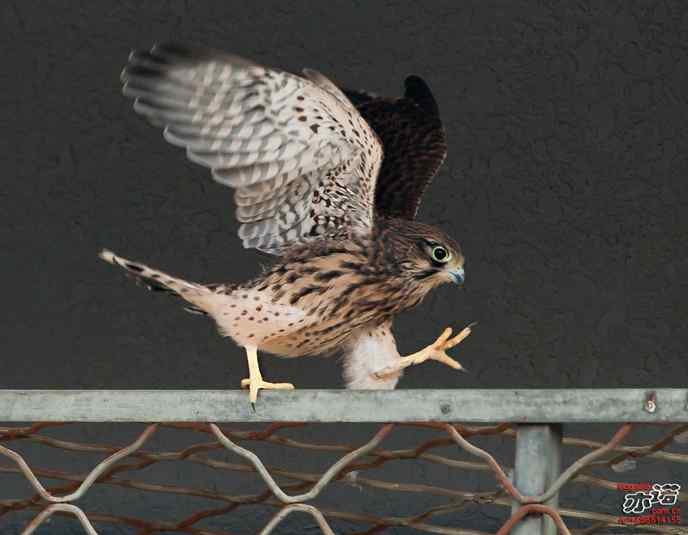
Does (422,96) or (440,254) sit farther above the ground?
(422,96)

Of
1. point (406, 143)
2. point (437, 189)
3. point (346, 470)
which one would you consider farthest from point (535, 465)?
point (437, 189)

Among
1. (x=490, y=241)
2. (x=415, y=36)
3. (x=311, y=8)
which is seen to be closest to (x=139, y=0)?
(x=311, y=8)

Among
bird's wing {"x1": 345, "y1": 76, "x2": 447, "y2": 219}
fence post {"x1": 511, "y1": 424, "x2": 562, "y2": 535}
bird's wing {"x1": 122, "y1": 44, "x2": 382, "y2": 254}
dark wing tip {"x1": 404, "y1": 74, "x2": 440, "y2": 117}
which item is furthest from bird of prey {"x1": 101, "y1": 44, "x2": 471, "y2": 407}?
fence post {"x1": 511, "y1": 424, "x2": 562, "y2": 535}

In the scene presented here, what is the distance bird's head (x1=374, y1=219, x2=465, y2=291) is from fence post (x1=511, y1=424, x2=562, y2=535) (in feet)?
1.83

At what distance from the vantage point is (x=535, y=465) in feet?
7.82

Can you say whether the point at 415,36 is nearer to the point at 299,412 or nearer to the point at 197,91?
the point at 197,91

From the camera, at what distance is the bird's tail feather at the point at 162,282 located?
2.83 metres

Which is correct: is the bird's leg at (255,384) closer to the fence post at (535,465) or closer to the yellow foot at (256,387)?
the yellow foot at (256,387)

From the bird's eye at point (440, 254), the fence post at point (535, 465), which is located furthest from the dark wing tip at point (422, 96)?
the fence post at point (535, 465)

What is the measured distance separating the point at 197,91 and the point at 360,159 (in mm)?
332

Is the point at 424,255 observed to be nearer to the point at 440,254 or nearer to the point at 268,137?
the point at 440,254

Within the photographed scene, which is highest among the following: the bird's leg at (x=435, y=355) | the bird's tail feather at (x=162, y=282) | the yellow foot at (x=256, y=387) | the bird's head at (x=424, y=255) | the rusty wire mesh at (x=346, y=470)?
the bird's head at (x=424, y=255)

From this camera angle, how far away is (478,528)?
3893 mm

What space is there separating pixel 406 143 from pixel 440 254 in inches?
13.0
